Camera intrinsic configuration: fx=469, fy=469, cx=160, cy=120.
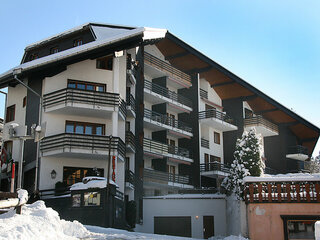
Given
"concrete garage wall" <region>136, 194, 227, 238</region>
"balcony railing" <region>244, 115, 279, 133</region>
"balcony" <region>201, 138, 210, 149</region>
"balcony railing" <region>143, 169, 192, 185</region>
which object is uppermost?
"balcony railing" <region>244, 115, 279, 133</region>

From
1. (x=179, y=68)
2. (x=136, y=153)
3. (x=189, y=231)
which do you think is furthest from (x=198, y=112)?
(x=189, y=231)

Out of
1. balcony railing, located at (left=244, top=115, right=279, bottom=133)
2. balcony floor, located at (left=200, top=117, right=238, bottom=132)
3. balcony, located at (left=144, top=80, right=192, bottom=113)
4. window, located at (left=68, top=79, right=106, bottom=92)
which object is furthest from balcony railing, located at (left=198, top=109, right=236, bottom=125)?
window, located at (left=68, top=79, right=106, bottom=92)

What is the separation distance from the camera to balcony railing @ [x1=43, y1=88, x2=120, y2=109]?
29547 mm

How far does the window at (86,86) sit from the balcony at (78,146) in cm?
365

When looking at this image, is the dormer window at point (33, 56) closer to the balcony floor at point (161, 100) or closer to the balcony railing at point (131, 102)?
the balcony railing at point (131, 102)

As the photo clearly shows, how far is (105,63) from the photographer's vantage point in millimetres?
32250

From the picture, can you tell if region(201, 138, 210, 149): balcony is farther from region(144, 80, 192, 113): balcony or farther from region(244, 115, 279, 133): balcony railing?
region(244, 115, 279, 133): balcony railing

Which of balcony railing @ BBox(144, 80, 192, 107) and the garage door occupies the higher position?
balcony railing @ BBox(144, 80, 192, 107)

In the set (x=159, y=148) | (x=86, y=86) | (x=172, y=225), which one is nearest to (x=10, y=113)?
(x=86, y=86)

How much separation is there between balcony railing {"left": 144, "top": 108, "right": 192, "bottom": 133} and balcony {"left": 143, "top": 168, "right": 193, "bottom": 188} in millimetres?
4126

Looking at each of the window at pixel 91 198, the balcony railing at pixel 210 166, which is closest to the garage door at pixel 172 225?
the balcony railing at pixel 210 166

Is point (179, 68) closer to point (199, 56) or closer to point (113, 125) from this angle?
point (199, 56)

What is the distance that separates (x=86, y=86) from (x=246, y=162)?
11.6 meters

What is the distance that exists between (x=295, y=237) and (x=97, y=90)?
1600 centimetres
